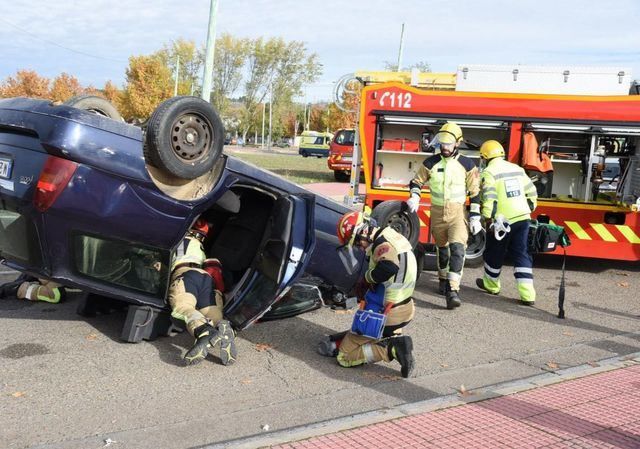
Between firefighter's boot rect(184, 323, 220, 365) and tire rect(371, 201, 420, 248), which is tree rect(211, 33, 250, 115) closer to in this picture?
tire rect(371, 201, 420, 248)

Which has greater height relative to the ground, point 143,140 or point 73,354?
point 143,140

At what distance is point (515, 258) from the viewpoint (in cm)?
702

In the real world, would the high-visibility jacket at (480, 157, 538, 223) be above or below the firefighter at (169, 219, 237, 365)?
above

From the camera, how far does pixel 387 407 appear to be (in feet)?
13.1

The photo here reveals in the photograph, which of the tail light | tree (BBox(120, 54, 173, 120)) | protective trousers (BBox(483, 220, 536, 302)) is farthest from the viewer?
tree (BBox(120, 54, 173, 120))

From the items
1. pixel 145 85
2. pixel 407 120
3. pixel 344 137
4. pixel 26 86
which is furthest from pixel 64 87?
pixel 407 120

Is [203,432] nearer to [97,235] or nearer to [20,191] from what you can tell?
[97,235]

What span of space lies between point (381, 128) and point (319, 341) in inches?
177

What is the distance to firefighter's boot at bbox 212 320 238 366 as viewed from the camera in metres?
4.54

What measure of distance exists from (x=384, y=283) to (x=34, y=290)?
327 centimetres

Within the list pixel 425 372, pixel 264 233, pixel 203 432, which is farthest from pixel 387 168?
pixel 203 432

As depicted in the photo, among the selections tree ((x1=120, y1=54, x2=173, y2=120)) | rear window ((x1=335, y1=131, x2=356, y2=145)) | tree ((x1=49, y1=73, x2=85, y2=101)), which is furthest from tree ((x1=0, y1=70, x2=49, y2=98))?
rear window ((x1=335, y1=131, x2=356, y2=145))

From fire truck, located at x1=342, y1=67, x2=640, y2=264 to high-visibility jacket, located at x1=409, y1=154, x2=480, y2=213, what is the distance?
3.34 ft

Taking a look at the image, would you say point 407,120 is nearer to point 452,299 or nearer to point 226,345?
point 452,299
